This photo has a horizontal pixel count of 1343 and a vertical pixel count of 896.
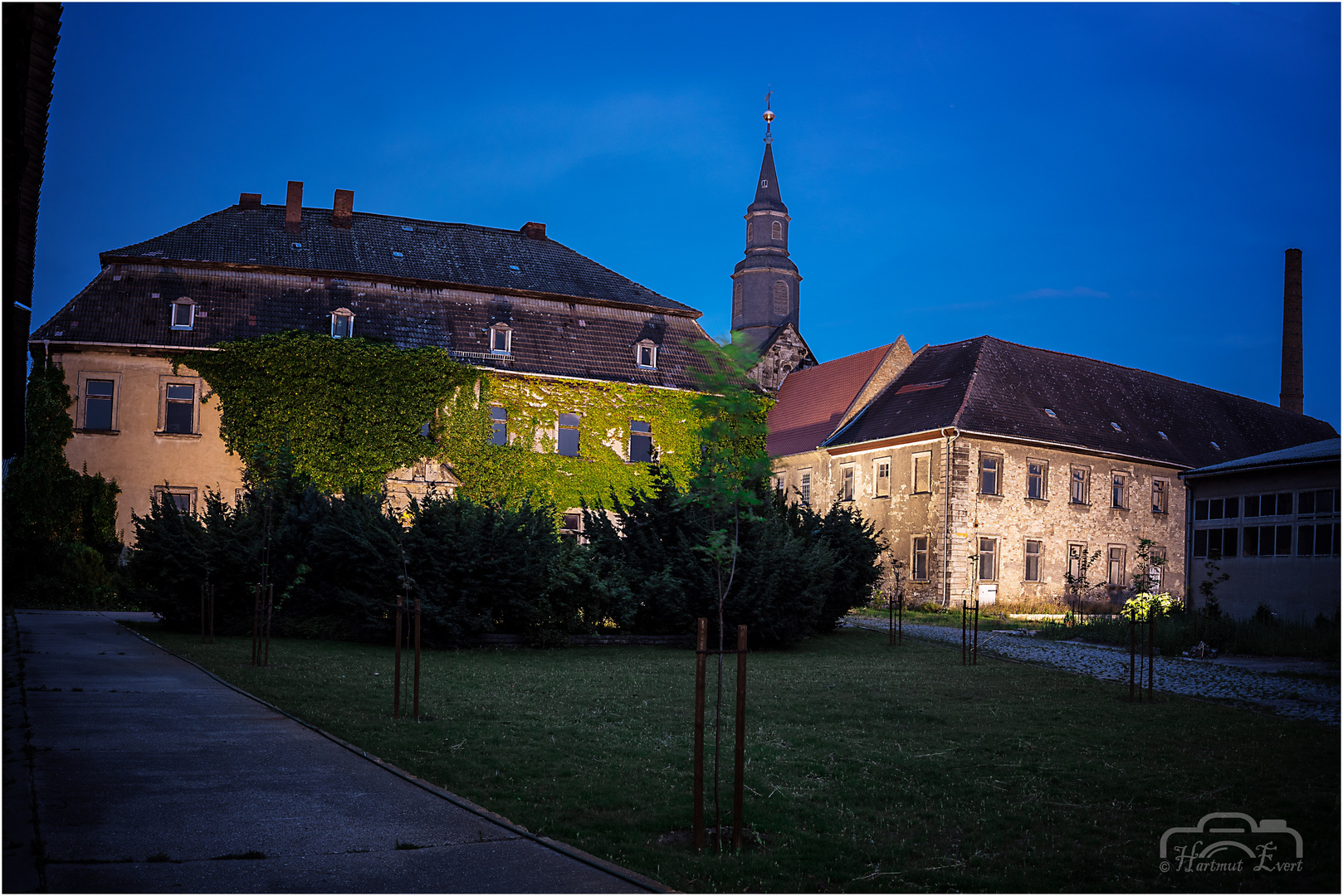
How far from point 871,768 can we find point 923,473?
2843 centimetres

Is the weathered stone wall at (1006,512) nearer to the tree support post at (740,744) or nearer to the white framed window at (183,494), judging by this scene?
the white framed window at (183,494)

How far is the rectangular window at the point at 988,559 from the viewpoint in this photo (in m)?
35.2

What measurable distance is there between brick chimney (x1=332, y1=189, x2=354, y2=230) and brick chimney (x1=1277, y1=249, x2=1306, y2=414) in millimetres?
44891

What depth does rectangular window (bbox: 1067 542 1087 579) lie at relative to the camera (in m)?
37.2

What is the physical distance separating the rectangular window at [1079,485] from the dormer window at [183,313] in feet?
95.0

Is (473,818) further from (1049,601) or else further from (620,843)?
(1049,601)

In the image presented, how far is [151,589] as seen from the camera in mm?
18406

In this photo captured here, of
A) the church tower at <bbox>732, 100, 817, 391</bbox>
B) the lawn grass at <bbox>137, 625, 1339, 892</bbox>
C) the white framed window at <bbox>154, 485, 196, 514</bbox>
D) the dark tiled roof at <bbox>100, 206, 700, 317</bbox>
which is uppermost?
the church tower at <bbox>732, 100, 817, 391</bbox>

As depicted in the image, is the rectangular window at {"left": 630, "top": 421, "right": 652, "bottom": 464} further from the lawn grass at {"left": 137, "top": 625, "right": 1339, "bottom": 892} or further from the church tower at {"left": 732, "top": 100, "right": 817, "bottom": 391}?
the church tower at {"left": 732, "top": 100, "right": 817, "bottom": 391}

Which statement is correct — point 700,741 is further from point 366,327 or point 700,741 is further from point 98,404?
point 98,404

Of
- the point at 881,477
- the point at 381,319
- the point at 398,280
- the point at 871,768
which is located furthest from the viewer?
the point at 881,477

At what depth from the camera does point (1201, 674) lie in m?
15.8

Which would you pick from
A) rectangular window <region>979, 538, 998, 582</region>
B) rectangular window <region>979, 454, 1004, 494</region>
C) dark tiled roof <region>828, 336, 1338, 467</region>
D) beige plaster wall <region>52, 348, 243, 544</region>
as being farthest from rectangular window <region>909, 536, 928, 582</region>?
beige plaster wall <region>52, 348, 243, 544</region>

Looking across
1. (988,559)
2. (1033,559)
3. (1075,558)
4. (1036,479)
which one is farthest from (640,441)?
(1075,558)
